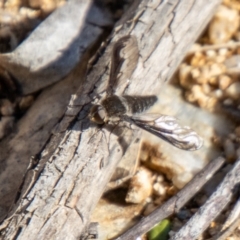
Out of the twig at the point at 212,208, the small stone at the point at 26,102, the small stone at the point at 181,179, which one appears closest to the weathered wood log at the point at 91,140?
the small stone at the point at 181,179

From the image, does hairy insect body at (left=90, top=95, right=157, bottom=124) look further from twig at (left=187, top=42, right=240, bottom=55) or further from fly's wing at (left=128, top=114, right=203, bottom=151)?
twig at (left=187, top=42, right=240, bottom=55)

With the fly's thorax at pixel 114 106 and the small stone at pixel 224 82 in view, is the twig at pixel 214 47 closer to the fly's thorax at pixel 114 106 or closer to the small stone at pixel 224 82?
the small stone at pixel 224 82

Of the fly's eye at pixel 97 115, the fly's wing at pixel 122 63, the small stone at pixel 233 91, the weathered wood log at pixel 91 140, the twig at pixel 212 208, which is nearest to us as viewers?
the weathered wood log at pixel 91 140

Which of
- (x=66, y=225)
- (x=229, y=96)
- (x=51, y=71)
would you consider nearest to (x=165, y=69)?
(x=229, y=96)

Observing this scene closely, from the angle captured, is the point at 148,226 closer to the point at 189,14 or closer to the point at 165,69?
the point at 165,69

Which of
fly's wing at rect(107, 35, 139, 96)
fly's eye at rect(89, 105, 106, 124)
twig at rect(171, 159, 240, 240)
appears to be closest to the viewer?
twig at rect(171, 159, 240, 240)

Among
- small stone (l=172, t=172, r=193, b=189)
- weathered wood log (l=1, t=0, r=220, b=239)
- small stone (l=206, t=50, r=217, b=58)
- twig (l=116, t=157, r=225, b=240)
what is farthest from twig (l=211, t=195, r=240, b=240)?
small stone (l=206, t=50, r=217, b=58)
